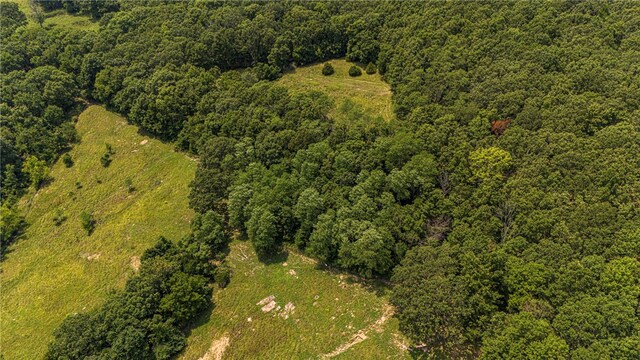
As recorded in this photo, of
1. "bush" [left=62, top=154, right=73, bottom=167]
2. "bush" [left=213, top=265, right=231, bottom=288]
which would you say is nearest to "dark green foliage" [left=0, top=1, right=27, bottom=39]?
"bush" [left=62, top=154, right=73, bottom=167]

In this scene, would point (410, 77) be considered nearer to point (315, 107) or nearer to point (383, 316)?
point (315, 107)

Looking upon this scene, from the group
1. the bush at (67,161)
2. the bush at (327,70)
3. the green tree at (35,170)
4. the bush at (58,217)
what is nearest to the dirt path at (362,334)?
the bush at (58,217)

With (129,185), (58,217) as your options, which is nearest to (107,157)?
(129,185)


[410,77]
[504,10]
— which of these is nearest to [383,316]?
[410,77]

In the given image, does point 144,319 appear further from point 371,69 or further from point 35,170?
point 371,69

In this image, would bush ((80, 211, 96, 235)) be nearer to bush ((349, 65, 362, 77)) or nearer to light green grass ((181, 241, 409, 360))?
light green grass ((181, 241, 409, 360))

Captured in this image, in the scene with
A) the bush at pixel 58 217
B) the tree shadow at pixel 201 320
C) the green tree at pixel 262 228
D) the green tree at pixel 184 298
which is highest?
the green tree at pixel 262 228

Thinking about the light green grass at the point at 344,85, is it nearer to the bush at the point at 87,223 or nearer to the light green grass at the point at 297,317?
the light green grass at the point at 297,317
